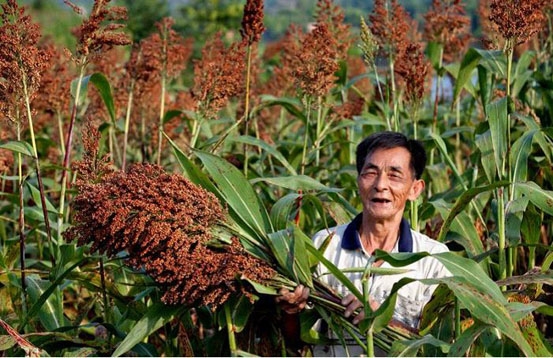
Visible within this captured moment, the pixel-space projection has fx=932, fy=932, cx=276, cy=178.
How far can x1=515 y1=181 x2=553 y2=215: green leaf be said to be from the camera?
11.2 ft

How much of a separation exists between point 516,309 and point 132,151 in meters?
4.68

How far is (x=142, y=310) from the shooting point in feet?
12.2

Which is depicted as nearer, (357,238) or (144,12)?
(357,238)

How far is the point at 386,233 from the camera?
142 inches

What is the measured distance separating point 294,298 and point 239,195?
1.38 feet

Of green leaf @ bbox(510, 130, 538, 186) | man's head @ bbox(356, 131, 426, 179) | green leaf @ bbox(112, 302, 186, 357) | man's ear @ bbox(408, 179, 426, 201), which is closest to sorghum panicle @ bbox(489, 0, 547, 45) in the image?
green leaf @ bbox(510, 130, 538, 186)

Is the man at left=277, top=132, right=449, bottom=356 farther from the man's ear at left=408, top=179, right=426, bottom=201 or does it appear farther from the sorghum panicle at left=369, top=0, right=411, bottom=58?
the sorghum panicle at left=369, top=0, right=411, bottom=58

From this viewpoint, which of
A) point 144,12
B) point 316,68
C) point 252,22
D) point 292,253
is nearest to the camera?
point 292,253

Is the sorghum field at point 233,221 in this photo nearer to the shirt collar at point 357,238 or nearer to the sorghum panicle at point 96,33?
the sorghum panicle at point 96,33

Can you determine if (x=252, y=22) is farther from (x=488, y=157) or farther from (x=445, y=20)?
(x=445, y=20)

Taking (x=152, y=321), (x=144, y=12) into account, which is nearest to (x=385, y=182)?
(x=152, y=321)

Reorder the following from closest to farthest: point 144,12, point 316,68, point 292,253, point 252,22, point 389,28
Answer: point 292,253 < point 316,68 < point 252,22 < point 389,28 < point 144,12

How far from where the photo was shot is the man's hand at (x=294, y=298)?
3.07 m

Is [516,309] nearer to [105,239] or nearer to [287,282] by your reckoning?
[287,282]
